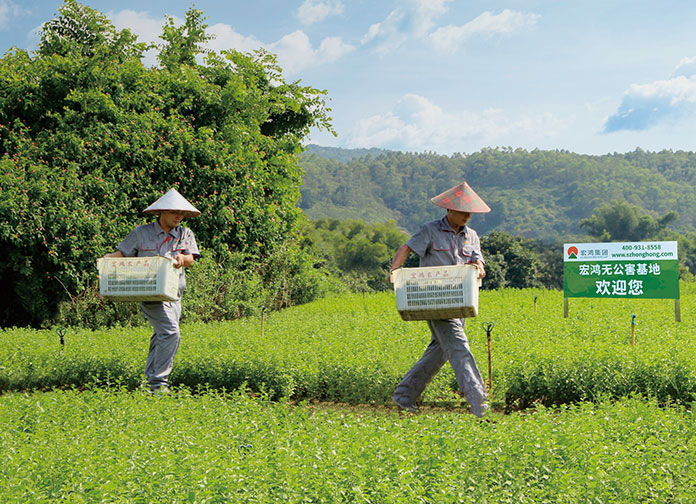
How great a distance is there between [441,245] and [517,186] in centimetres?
11280

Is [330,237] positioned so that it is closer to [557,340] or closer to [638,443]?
[557,340]

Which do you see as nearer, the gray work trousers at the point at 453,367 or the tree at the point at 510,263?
the gray work trousers at the point at 453,367

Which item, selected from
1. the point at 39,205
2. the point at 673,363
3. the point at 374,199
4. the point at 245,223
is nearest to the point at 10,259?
the point at 39,205

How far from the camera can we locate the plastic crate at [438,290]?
5727mm

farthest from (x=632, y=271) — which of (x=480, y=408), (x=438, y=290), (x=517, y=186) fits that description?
(x=517, y=186)

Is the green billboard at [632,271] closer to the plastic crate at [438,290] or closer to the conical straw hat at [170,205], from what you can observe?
the plastic crate at [438,290]

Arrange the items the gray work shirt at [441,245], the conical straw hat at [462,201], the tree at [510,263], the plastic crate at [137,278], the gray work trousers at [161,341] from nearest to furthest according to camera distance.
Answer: the conical straw hat at [462,201], the gray work shirt at [441,245], the plastic crate at [137,278], the gray work trousers at [161,341], the tree at [510,263]

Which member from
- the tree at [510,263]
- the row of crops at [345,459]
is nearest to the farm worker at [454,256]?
the row of crops at [345,459]

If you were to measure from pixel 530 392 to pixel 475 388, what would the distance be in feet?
5.30

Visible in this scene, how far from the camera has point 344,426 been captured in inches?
195

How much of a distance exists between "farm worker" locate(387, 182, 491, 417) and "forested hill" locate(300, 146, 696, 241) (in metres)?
90.8

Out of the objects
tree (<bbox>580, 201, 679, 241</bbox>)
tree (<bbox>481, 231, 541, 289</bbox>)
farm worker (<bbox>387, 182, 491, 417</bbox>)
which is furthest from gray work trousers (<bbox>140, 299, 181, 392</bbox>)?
tree (<bbox>580, 201, 679, 241</bbox>)

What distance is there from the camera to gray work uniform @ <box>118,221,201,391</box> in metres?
7.09

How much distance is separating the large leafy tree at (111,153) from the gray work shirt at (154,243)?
6573 mm
